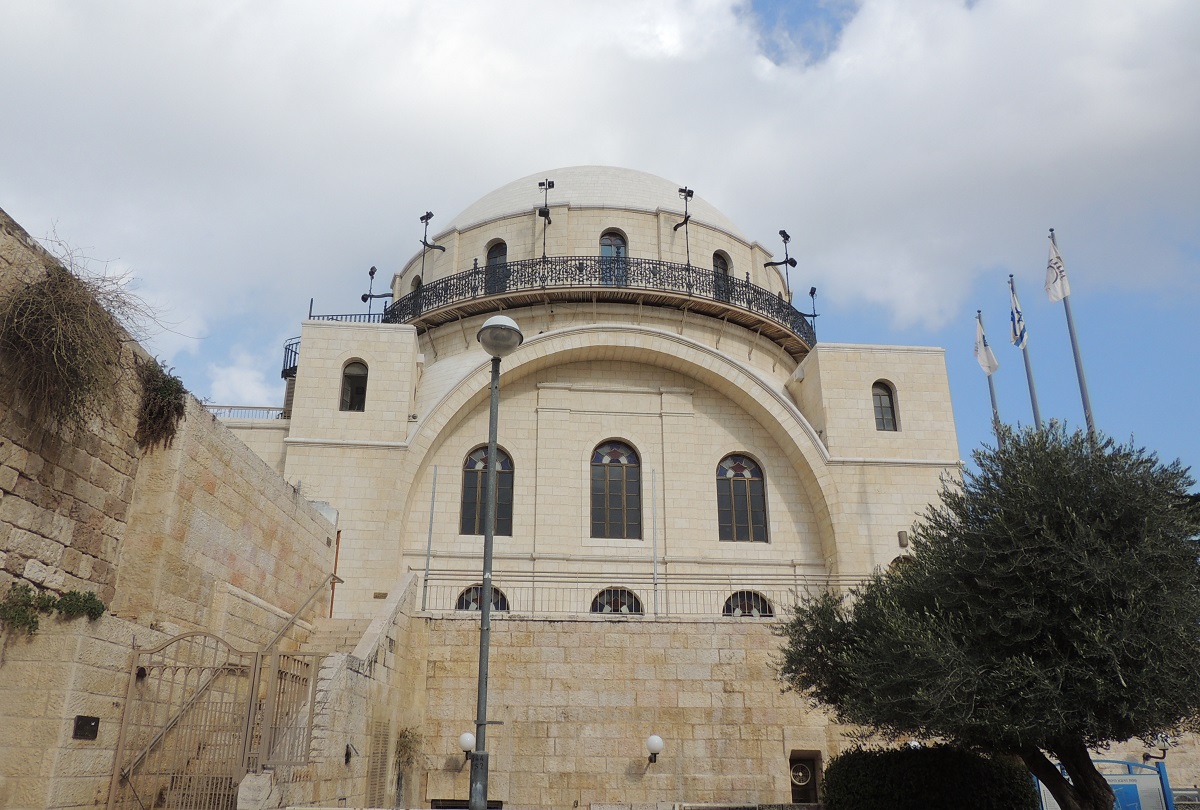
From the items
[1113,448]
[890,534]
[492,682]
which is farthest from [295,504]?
[890,534]

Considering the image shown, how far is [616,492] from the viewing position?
17.6 m

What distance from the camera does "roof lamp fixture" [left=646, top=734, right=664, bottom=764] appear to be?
1210cm

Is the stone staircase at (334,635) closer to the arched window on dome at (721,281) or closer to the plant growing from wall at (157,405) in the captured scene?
the plant growing from wall at (157,405)

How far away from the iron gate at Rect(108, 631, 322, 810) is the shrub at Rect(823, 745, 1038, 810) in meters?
6.08

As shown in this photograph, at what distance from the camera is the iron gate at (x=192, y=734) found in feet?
23.5

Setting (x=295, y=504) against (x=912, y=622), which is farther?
(x=295, y=504)

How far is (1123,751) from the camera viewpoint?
13.8 metres

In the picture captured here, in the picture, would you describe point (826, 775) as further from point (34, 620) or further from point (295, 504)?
point (34, 620)

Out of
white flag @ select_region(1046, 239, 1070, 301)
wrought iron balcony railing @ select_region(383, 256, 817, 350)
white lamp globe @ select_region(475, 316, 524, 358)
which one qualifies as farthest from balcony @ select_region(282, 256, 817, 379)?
white lamp globe @ select_region(475, 316, 524, 358)

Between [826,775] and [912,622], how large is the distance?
3375 millimetres

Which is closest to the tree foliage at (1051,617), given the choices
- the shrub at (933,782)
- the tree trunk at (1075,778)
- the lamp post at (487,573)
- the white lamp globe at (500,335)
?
the tree trunk at (1075,778)

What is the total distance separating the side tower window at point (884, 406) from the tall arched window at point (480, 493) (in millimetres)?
7272

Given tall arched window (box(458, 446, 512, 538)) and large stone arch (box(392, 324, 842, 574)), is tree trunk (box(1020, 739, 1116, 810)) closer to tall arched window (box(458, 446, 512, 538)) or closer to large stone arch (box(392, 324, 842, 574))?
large stone arch (box(392, 324, 842, 574))

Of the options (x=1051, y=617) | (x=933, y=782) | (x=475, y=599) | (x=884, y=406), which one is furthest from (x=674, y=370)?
(x=1051, y=617)
